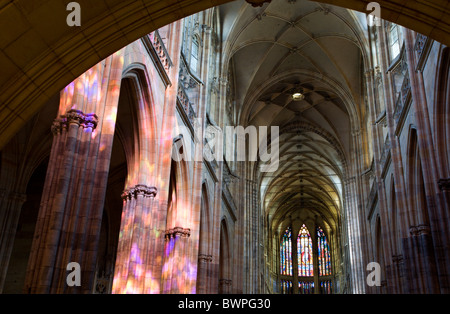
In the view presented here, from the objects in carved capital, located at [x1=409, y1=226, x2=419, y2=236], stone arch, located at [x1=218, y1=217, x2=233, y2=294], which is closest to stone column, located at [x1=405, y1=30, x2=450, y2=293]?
carved capital, located at [x1=409, y1=226, x2=419, y2=236]

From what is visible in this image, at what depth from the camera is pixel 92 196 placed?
838 centimetres

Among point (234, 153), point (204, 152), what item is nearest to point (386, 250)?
point (204, 152)

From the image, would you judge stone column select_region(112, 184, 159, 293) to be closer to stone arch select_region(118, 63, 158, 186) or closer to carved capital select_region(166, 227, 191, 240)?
stone arch select_region(118, 63, 158, 186)

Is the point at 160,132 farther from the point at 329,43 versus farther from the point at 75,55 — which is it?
the point at 329,43

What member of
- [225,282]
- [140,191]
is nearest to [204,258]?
[225,282]

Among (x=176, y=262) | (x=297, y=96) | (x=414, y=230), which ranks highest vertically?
(x=297, y=96)

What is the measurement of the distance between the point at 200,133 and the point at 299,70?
40.7 ft

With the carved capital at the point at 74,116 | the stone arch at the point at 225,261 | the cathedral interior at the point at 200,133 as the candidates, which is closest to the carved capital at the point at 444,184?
the cathedral interior at the point at 200,133

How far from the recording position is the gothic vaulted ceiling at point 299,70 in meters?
23.0

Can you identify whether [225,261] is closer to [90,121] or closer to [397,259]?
[397,259]

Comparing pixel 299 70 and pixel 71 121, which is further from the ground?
pixel 299 70

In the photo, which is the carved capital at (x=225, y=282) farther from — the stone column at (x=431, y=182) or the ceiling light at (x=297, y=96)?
the ceiling light at (x=297, y=96)

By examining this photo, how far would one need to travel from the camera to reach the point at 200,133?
17.0m

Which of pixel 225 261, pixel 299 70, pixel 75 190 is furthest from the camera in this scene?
pixel 299 70
